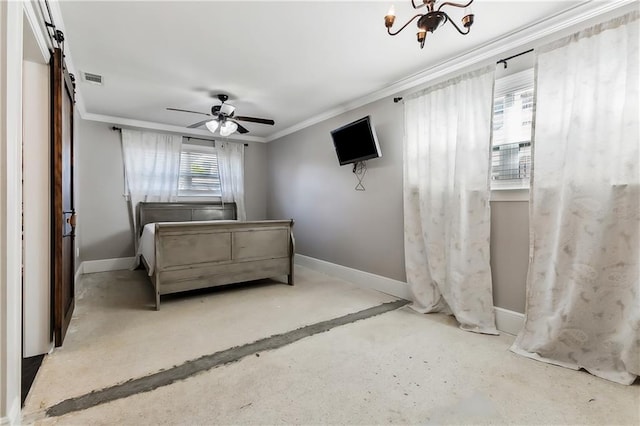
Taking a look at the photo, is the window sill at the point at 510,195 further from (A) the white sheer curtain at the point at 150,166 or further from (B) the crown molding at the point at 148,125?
(A) the white sheer curtain at the point at 150,166

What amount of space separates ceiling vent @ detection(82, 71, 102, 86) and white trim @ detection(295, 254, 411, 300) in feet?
11.8

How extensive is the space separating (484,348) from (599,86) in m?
1.99

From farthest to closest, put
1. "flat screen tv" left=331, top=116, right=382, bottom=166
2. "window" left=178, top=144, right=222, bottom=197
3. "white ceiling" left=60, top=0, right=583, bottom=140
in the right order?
"window" left=178, top=144, right=222, bottom=197 → "flat screen tv" left=331, top=116, right=382, bottom=166 → "white ceiling" left=60, top=0, right=583, bottom=140

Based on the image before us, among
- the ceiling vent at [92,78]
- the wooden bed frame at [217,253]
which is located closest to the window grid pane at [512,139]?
the wooden bed frame at [217,253]

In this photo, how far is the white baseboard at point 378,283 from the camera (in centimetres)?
251

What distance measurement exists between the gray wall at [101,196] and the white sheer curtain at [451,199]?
14.6 feet

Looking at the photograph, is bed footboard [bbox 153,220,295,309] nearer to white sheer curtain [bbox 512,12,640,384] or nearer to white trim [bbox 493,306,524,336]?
white trim [bbox 493,306,524,336]

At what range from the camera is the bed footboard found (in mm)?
3166

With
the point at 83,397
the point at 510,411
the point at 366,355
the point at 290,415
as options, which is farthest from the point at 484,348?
the point at 83,397

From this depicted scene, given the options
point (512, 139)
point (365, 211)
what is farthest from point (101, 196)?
point (512, 139)

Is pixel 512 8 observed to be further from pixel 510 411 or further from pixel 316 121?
pixel 316 121

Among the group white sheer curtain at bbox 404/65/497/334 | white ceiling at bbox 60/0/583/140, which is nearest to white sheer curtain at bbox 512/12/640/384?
white sheer curtain at bbox 404/65/497/334

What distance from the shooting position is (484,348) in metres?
2.28

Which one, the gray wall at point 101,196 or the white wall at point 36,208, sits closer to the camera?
the white wall at point 36,208
